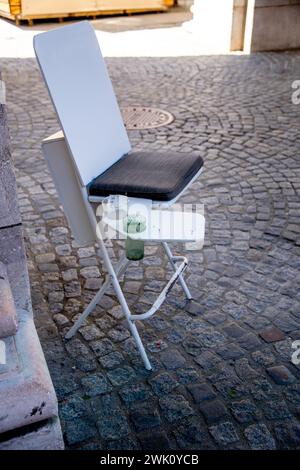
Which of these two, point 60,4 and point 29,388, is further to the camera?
point 60,4

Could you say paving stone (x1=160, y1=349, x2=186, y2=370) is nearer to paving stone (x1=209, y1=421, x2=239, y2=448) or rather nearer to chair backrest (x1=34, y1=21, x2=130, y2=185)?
paving stone (x1=209, y1=421, x2=239, y2=448)

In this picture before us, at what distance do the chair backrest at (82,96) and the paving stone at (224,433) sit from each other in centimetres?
138

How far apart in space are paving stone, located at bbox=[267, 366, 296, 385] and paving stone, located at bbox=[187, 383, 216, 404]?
1.18 ft

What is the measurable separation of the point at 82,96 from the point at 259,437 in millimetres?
1935

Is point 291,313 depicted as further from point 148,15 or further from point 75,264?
point 148,15

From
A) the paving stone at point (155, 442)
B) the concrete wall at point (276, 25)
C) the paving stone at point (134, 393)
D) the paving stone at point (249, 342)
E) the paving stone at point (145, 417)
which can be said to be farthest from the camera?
the concrete wall at point (276, 25)

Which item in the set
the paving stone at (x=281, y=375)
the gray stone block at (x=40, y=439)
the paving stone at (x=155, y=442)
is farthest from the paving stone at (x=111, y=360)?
the paving stone at (x=281, y=375)

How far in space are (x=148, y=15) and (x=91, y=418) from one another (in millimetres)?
13157

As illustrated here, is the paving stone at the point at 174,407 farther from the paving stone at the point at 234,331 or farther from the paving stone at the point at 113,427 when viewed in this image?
the paving stone at the point at 234,331

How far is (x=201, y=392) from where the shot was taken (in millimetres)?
2781

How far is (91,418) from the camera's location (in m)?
2.62

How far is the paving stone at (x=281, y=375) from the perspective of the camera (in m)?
2.85

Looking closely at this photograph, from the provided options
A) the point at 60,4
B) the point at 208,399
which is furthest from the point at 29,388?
the point at 60,4

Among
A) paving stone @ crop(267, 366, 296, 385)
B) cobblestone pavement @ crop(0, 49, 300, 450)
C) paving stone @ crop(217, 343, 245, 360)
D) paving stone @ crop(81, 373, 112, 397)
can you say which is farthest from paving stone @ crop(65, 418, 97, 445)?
paving stone @ crop(267, 366, 296, 385)
